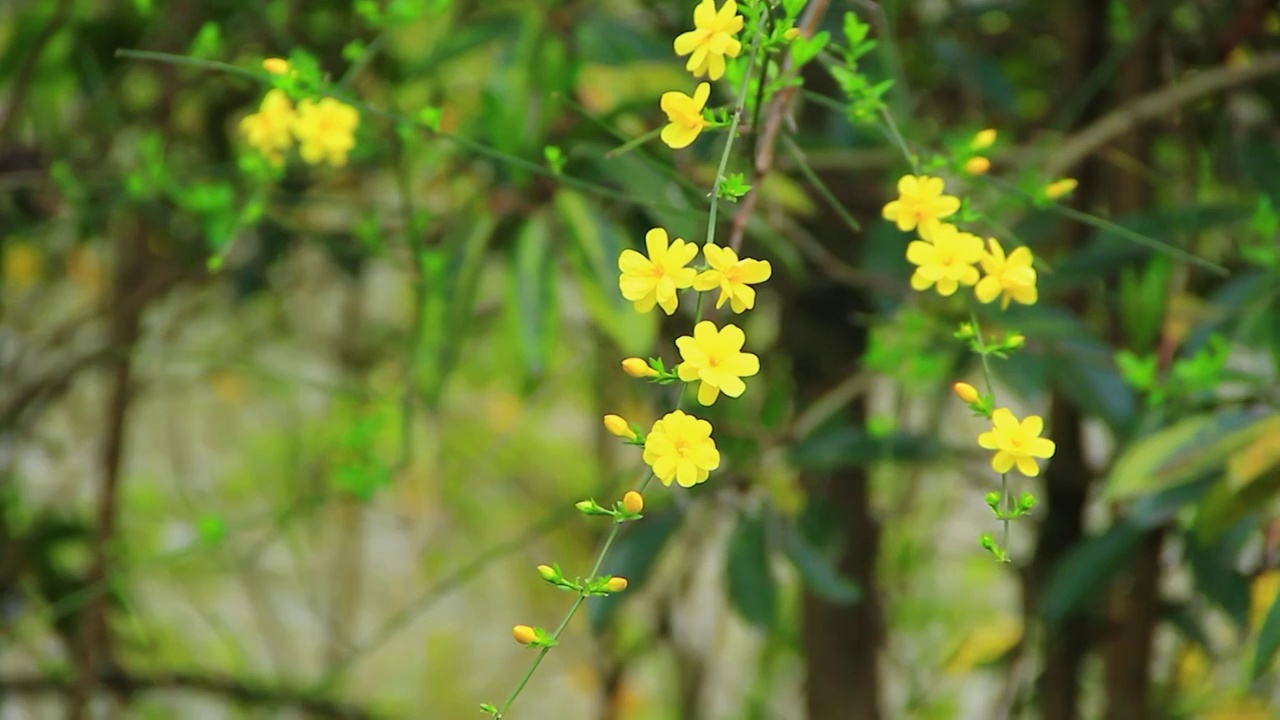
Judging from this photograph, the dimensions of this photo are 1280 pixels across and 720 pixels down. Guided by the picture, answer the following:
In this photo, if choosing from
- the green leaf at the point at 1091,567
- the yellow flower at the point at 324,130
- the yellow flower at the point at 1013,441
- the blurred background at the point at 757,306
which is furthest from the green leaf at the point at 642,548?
the yellow flower at the point at 1013,441

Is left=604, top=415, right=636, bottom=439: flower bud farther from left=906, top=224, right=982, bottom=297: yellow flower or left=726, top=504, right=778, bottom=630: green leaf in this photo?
left=726, top=504, right=778, bottom=630: green leaf

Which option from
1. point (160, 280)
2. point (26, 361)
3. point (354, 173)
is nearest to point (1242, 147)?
point (354, 173)

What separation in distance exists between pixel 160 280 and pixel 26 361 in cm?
29

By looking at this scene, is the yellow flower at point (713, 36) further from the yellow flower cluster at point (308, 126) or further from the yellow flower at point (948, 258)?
the yellow flower cluster at point (308, 126)

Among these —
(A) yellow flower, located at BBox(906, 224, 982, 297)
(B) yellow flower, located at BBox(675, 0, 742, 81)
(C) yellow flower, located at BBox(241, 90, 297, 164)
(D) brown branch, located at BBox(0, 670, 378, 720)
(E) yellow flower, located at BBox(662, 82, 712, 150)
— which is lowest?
(D) brown branch, located at BBox(0, 670, 378, 720)

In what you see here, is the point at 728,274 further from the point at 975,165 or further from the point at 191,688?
the point at 191,688

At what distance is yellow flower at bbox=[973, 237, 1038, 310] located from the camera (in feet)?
1.62

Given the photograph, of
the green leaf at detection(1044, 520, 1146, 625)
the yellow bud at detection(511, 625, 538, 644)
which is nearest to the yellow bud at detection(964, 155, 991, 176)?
the yellow bud at detection(511, 625, 538, 644)

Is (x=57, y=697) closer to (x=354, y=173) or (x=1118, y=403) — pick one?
(x=354, y=173)

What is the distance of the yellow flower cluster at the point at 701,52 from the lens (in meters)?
0.43

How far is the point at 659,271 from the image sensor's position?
0.41 meters

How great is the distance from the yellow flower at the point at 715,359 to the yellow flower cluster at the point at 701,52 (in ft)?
0.22

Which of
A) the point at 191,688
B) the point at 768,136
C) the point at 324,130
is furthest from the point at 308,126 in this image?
the point at 191,688

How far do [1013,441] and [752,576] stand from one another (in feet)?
1.58
